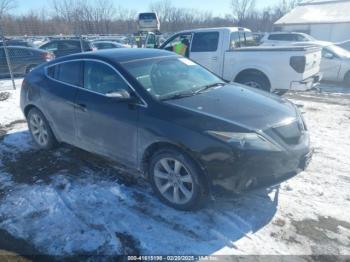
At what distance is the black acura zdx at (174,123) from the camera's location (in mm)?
Result: 2968

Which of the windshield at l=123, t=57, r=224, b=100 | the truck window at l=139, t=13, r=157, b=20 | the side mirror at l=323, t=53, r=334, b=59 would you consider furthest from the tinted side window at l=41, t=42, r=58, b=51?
the windshield at l=123, t=57, r=224, b=100

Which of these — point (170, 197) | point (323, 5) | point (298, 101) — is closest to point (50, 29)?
point (323, 5)

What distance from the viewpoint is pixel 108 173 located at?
13.8ft

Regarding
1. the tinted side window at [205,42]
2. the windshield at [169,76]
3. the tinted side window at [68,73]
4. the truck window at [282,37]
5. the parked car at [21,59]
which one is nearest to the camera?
the windshield at [169,76]

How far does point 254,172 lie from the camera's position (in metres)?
2.95

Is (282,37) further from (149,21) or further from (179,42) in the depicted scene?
(179,42)

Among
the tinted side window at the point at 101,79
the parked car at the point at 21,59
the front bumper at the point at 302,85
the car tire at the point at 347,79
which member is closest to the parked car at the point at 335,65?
the car tire at the point at 347,79

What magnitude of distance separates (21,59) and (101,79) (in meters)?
10.3

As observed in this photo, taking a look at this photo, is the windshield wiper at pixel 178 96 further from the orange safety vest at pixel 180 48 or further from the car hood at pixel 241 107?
the orange safety vest at pixel 180 48

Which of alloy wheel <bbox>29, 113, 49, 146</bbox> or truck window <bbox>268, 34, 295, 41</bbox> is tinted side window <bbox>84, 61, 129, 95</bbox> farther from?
truck window <bbox>268, 34, 295, 41</bbox>

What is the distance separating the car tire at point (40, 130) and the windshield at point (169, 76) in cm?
200

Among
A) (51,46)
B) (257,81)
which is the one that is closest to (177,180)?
(257,81)

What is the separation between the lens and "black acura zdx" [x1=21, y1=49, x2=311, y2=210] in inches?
117

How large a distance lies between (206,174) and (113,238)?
113cm
